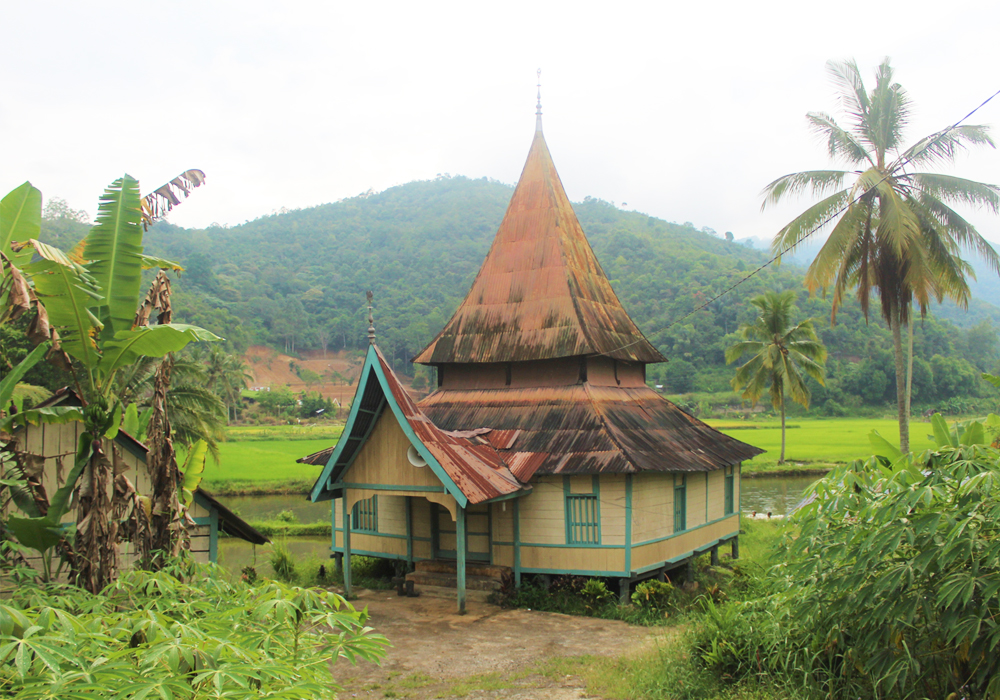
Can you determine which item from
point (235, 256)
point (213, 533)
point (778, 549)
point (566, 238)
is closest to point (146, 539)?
point (213, 533)

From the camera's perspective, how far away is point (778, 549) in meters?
6.84

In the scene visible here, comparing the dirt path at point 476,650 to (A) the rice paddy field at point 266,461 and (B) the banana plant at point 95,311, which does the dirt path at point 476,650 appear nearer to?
(B) the banana plant at point 95,311

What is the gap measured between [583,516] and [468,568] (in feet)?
7.26

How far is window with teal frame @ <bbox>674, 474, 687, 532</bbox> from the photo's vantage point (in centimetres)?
1371

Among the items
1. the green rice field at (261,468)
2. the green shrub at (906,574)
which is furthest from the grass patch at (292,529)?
the green shrub at (906,574)

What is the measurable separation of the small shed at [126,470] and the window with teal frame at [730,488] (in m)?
10.6

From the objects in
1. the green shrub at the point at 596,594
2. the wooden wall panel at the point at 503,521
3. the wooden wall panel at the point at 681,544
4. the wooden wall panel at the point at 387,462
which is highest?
the wooden wall panel at the point at 387,462

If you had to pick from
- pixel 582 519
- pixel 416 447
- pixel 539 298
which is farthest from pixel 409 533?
pixel 539 298

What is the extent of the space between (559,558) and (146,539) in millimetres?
6890

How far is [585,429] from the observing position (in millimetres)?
12922

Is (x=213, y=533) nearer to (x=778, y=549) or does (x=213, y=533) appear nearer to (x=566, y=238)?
(x=778, y=549)

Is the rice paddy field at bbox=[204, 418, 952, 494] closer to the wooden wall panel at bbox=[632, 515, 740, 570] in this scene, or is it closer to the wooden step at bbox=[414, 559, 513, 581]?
the wooden step at bbox=[414, 559, 513, 581]

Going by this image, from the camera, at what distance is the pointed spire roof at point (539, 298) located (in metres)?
14.4

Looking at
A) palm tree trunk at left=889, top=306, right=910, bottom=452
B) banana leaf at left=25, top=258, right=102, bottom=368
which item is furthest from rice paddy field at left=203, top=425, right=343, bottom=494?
palm tree trunk at left=889, top=306, right=910, bottom=452
